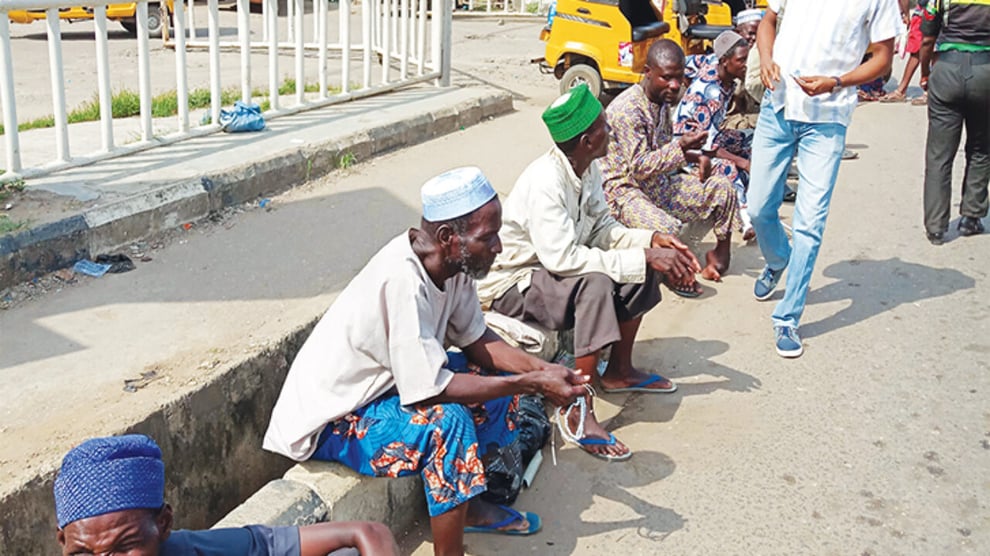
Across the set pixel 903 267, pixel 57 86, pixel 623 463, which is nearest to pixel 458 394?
pixel 623 463

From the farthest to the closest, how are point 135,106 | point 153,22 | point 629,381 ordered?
point 153,22 → point 135,106 → point 629,381

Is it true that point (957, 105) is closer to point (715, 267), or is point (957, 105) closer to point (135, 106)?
point (715, 267)

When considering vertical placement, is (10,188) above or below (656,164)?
below

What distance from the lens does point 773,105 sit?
15.6 feet

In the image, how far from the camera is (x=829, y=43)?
15.0 feet

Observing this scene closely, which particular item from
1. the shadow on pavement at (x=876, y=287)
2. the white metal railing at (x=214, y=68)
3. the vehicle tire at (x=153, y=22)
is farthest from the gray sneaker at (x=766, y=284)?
the vehicle tire at (x=153, y=22)

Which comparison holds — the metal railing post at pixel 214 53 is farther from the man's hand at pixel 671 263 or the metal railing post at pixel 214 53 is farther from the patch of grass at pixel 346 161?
the man's hand at pixel 671 263

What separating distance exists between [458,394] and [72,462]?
47.0 inches

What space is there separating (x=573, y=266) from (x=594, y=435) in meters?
0.68

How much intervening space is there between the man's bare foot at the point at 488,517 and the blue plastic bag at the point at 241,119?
13.3 feet

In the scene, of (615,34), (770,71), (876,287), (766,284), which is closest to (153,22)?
(615,34)

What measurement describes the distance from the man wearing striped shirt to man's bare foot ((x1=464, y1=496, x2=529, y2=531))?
414 cm

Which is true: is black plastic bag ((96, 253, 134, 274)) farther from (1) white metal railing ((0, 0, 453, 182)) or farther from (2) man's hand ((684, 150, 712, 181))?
(2) man's hand ((684, 150, 712, 181))

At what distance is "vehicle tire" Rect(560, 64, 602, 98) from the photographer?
9.66m
